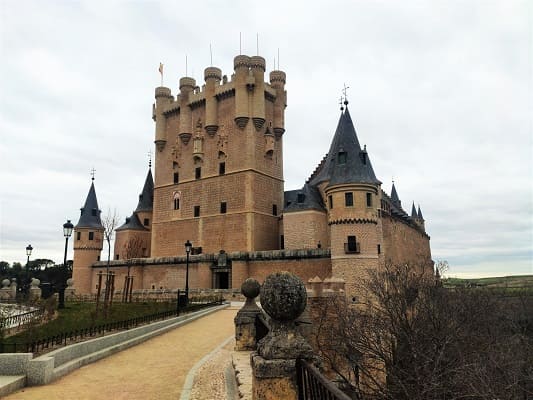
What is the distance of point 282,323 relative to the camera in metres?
4.56

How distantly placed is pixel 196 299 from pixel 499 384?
19814 millimetres

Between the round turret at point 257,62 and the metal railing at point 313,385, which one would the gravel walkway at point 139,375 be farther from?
the round turret at point 257,62

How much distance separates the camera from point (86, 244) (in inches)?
1842

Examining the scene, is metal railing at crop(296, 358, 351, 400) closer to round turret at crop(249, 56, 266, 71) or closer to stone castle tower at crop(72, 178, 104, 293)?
round turret at crop(249, 56, 266, 71)

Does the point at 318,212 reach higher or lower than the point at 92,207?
lower

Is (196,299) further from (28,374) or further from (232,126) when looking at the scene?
(28,374)

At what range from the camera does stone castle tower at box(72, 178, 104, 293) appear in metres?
45.7

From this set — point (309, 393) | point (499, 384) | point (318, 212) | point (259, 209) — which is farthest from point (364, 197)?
point (309, 393)

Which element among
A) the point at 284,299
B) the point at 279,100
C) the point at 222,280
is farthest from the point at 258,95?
the point at 284,299

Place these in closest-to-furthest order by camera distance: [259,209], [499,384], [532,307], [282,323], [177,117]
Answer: [282,323] < [499,384] < [532,307] < [259,209] < [177,117]

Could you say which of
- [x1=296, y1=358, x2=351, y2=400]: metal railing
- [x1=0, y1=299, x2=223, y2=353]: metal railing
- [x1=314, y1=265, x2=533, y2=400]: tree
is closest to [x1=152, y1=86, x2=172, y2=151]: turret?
[x1=314, y1=265, x2=533, y2=400]: tree

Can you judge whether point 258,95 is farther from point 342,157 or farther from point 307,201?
point 342,157

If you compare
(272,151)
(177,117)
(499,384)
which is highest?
(177,117)

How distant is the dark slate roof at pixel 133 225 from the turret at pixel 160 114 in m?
9.47
